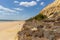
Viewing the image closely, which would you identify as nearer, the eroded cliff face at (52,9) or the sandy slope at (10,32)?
the sandy slope at (10,32)

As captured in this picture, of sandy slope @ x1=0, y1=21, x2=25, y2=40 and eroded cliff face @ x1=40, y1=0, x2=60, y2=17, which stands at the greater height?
eroded cliff face @ x1=40, y1=0, x2=60, y2=17

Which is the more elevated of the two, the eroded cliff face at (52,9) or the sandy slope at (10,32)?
the eroded cliff face at (52,9)

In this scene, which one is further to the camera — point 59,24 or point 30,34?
point 30,34

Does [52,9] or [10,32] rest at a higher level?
[52,9]

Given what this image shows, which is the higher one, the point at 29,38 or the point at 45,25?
the point at 45,25

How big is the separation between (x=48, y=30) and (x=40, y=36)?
46 cm

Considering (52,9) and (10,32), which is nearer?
(10,32)

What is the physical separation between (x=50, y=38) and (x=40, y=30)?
0.94 metres

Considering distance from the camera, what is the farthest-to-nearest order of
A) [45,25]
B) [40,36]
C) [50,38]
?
Result: [45,25], [40,36], [50,38]

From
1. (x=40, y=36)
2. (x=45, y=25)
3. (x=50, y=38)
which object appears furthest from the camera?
(x=45, y=25)

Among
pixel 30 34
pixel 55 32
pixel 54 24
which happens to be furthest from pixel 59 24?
pixel 30 34

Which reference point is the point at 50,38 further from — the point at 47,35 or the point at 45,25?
the point at 45,25

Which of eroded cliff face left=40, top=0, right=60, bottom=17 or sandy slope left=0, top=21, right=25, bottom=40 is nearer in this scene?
sandy slope left=0, top=21, right=25, bottom=40

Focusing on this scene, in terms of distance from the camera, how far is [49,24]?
7656mm
